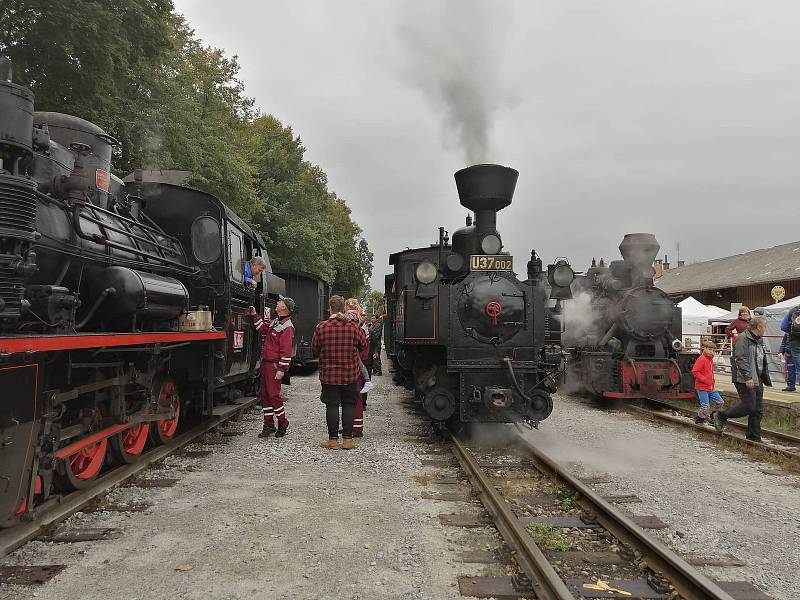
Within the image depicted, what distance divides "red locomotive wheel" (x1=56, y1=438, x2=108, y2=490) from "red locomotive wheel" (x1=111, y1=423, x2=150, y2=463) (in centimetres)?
15

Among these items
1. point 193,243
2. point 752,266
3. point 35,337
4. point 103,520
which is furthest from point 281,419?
point 752,266

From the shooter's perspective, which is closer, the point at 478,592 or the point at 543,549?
the point at 478,592

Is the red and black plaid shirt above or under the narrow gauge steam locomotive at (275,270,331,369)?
under

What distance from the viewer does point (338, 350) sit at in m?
6.64

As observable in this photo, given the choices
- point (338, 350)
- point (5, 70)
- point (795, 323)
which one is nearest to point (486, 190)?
Answer: point (338, 350)

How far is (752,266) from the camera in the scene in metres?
31.1

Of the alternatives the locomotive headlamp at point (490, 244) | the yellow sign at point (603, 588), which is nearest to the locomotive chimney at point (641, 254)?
the locomotive headlamp at point (490, 244)

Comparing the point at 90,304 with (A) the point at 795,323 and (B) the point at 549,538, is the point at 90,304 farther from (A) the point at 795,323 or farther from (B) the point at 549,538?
(A) the point at 795,323

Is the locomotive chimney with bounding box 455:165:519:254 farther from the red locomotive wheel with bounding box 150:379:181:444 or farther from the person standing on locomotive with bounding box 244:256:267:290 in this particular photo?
the red locomotive wheel with bounding box 150:379:181:444

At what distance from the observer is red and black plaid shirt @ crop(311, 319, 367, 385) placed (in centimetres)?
663

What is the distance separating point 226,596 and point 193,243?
4.88 meters

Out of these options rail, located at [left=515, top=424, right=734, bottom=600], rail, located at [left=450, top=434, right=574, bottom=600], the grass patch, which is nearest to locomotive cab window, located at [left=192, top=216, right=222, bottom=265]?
rail, located at [left=450, top=434, right=574, bottom=600]

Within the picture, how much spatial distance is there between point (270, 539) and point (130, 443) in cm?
258

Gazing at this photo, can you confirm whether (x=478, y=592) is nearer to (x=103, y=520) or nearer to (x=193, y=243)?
(x=103, y=520)
